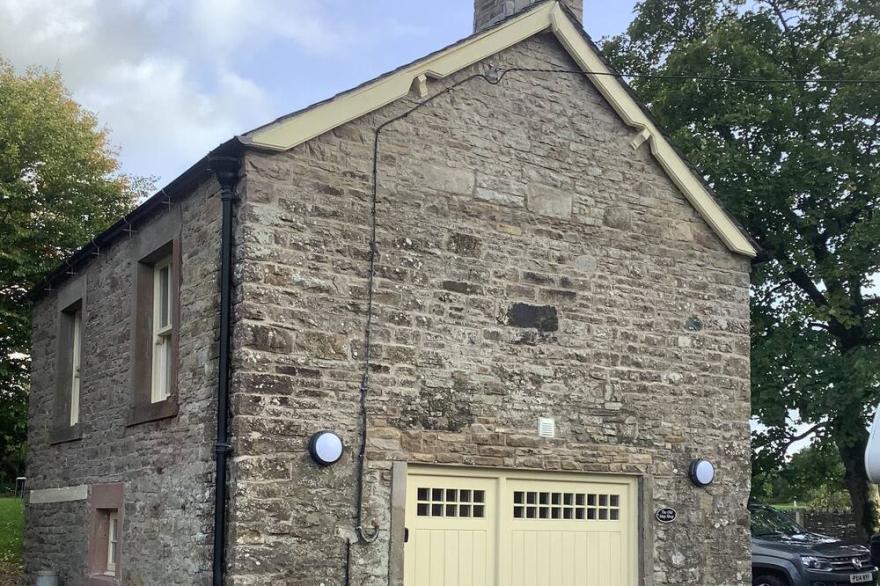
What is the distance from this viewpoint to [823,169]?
20.0 metres

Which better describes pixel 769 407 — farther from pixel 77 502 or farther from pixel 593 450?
pixel 77 502

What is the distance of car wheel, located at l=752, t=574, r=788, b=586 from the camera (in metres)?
15.6

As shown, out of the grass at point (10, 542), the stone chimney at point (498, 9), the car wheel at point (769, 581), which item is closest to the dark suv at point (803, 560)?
the car wheel at point (769, 581)

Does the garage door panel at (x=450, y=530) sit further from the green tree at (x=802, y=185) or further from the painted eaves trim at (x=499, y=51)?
the green tree at (x=802, y=185)

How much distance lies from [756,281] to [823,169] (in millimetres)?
2530

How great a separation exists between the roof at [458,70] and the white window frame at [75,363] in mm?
1040

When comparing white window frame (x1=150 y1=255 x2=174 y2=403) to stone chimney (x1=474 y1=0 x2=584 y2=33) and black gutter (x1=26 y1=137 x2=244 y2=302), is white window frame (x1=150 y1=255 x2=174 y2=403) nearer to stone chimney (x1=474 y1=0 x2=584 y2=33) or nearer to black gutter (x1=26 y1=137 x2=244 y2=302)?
black gutter (x1=26 y1=137 x2=244 y2=302)

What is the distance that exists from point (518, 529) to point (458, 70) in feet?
15.7

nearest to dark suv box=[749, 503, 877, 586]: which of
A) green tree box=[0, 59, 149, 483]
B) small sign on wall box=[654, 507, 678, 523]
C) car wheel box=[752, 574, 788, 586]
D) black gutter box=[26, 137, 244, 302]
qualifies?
car wheel box=[752, 574, 788, 586]

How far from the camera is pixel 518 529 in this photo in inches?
418

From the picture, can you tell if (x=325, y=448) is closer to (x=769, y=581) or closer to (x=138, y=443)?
(x=138, y=443)

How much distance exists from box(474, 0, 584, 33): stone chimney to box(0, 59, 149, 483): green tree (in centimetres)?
1359

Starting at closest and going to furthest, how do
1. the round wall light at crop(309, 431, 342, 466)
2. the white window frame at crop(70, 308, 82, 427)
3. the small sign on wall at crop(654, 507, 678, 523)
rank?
1. the round wall light at crop(309, 431, 342, 466)
2. the small sign on wall at crop(654, 507, 678, 523)
3. the white window frame at crop(70, 308, 82, 427)

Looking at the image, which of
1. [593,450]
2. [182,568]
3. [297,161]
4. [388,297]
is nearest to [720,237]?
[593,450]
